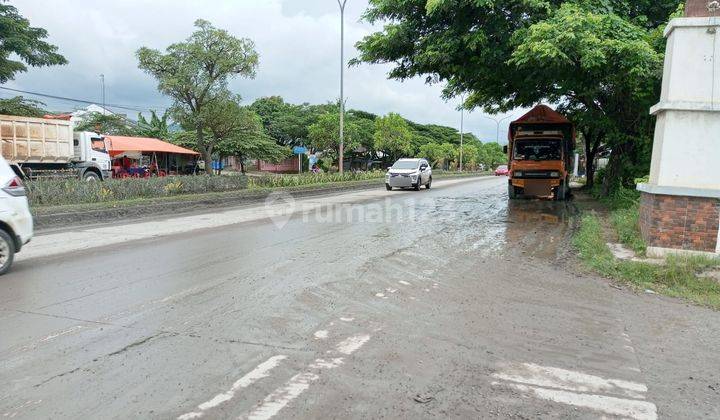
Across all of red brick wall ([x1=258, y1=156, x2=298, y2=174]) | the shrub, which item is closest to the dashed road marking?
the shrub

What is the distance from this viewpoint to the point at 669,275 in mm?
6875

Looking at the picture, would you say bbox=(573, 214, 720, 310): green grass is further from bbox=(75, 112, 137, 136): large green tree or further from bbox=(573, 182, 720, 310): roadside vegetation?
bbox=(75, 112, 137, 136): large green tree

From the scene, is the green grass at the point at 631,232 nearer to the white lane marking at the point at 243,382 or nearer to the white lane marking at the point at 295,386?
the white lane marking at the point at 295,386

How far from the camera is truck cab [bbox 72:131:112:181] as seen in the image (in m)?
21.0

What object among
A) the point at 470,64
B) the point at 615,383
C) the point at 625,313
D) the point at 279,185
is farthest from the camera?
the point at 279,185

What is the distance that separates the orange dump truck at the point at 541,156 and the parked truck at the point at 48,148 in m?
15.1

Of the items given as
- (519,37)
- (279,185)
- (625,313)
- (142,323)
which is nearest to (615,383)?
(625,313)

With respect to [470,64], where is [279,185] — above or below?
below

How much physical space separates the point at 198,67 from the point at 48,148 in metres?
6.51

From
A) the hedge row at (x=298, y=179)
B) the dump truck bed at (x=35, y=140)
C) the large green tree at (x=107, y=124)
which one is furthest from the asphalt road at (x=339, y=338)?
the large green tree at (x=107, y=124)

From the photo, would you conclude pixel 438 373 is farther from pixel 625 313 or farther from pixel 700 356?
pixel 625 313

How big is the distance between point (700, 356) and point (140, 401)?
14.7ft

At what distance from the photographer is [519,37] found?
41.9ft

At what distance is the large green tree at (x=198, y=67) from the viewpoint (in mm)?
19422
